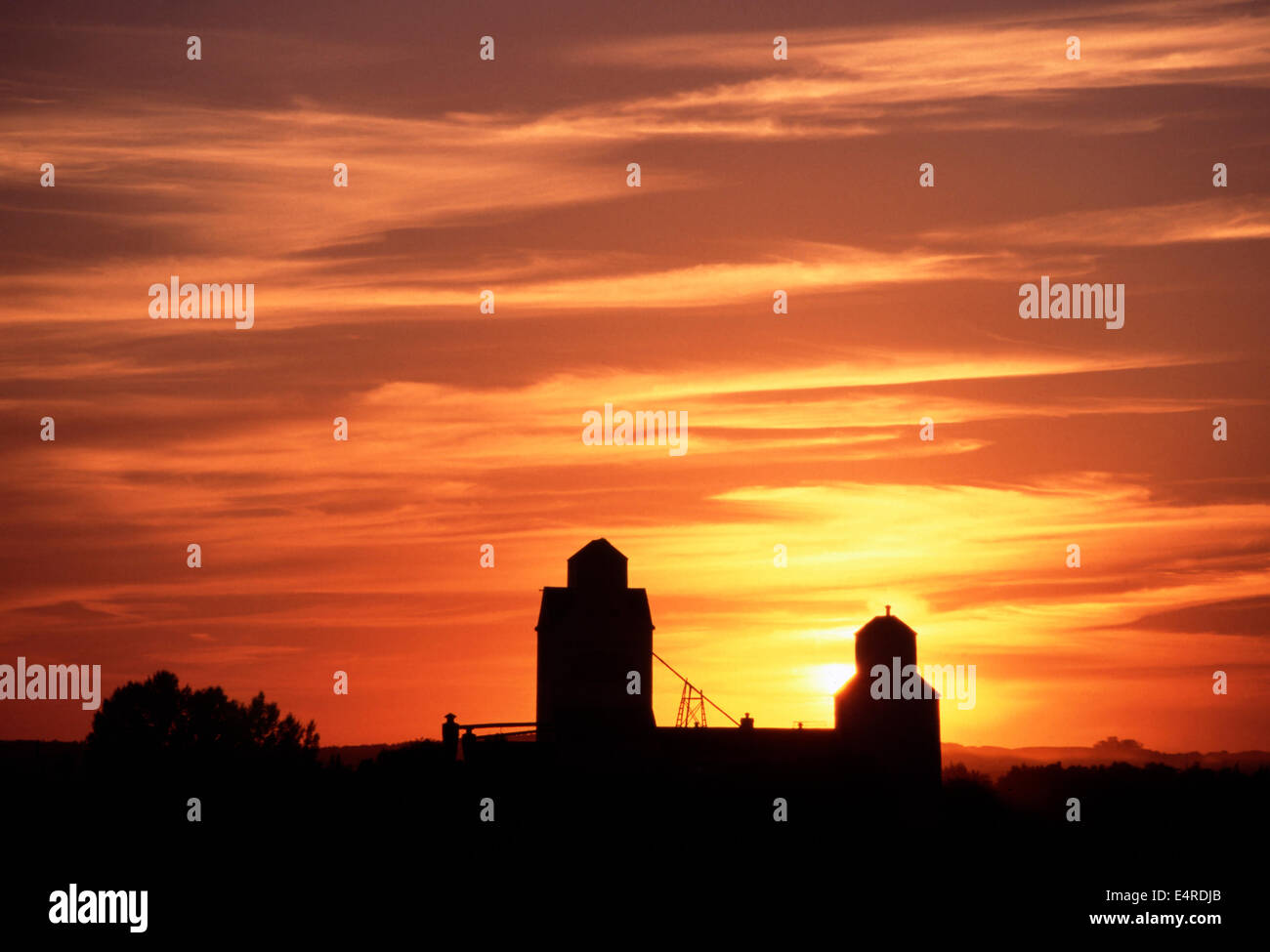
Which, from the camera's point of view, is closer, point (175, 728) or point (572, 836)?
point (572, 836)

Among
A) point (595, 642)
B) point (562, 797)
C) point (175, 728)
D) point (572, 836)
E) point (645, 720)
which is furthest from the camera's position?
point (175, 728)

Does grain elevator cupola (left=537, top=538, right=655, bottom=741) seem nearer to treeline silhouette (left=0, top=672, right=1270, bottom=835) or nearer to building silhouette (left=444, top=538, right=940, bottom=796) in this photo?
building silhouette (left=444, top=538, right=940, bottom=796)

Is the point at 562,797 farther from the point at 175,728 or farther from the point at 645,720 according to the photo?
the point at 175,728

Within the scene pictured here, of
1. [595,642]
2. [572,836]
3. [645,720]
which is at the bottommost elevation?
[572,836]

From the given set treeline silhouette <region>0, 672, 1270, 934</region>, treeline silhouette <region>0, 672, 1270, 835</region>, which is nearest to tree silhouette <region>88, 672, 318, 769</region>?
treeline silhouette <region>0, 672, 1270, 835</region>

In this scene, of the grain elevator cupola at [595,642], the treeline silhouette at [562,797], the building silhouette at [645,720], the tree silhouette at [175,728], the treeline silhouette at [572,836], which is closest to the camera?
the treeline silhouette at [572,836]

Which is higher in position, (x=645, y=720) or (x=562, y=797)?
(x=645, y=720)

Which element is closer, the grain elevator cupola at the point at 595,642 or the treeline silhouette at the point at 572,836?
the treeline silhouette at the point at 572,836

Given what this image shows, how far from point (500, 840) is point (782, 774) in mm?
14260

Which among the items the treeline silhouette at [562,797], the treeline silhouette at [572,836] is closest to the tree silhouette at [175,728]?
the treeline silhouette at [562,797]

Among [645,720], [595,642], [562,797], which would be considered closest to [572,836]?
[562,797]

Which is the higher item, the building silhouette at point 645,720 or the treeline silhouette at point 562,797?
the building silhouette at point 645,720

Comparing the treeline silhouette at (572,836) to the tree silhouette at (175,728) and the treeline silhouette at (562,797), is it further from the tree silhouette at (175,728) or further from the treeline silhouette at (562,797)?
the tree silhouette at (175,728)
